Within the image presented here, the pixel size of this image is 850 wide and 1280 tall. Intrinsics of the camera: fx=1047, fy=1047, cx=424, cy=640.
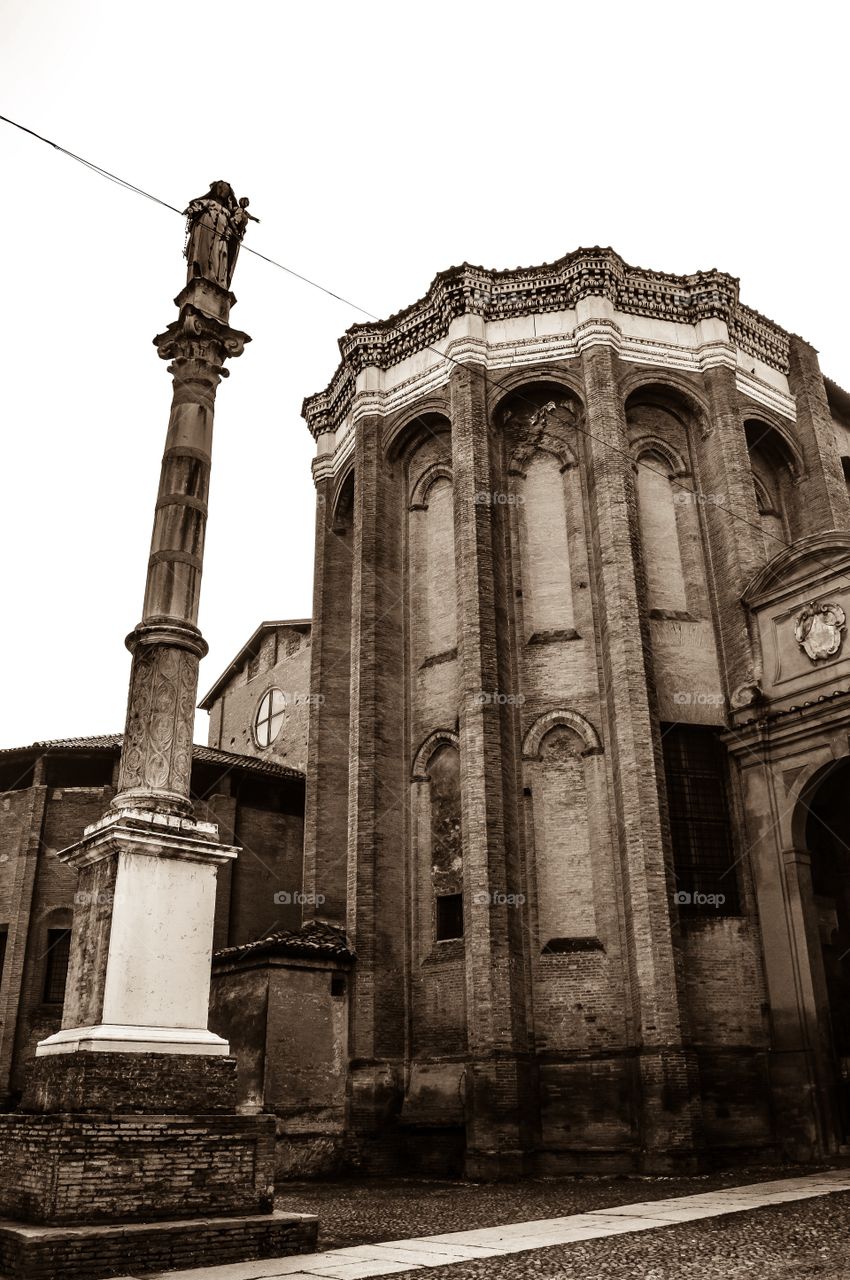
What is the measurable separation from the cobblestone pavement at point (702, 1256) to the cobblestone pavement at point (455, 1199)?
5.25ft

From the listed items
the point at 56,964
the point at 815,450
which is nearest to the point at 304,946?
the point at 56,964

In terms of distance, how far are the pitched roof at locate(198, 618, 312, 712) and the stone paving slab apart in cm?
1760

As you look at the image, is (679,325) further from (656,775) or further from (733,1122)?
(733,1122)

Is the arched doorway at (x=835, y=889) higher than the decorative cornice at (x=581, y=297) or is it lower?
lower

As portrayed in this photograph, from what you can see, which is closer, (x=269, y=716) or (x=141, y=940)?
(x=141, y=940)

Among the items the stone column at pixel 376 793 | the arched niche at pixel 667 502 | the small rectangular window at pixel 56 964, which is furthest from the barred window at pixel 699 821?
the small rectangular window at pixel 56 964

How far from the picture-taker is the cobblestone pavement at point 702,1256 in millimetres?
6609

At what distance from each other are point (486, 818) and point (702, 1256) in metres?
9.26

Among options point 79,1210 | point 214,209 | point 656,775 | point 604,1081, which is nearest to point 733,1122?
point 604,1081

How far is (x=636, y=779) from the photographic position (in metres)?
16.1

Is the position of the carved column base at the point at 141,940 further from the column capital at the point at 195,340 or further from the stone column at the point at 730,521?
the stone column at the point at 730,521

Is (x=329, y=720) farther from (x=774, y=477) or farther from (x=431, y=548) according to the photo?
(x=774, y=477)

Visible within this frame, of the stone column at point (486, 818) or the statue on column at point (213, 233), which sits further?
the stone column at point (486, 818)

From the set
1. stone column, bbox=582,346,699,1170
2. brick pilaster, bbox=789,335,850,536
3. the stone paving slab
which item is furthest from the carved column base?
brick pilaster, bbox=789,335,850,536
